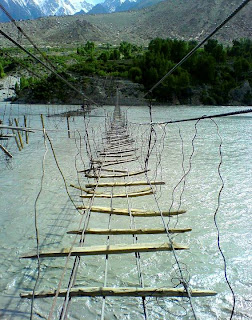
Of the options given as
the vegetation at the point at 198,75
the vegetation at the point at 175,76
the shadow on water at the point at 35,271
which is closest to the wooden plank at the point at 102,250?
the shadow on water at the point at 35,271

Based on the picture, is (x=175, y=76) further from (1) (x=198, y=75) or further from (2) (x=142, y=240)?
(2) (x=142, y=240)

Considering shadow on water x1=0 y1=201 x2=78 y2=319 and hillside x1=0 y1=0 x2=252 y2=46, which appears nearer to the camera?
shadow on water x1=0 y1=201 x2=78 y2=319

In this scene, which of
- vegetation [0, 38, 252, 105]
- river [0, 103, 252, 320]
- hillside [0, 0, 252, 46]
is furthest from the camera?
hillside [0, 0, 252, 46]

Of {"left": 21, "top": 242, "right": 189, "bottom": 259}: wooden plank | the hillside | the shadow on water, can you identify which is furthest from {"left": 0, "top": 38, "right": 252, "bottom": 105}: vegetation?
the hillside

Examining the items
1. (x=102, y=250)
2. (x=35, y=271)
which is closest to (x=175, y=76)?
(x=35, y=271)

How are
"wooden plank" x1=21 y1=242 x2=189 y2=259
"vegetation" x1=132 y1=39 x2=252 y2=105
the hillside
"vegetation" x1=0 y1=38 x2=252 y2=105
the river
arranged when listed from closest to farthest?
"wooden plank" x1=21 y1=242 x2=189 y2=259 → the river → "vegetation" x1=0 y1=38 x2=252 y2=105 → "vegetation" x1=132 y1=39 x2=252 y2=105 → the hillside

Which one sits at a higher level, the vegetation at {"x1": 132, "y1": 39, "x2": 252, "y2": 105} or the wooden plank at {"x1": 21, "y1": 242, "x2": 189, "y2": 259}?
the vegetation at {"x1": 132, "y1": 39, "x2": 252, "y2": 105}

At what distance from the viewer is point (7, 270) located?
3.40 m

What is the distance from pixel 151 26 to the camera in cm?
10900

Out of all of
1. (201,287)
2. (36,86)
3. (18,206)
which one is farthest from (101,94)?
(201,287)

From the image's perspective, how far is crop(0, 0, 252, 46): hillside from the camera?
98500 mm

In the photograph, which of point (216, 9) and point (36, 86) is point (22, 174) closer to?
point (36, 86)

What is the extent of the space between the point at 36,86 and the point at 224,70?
1089 inches

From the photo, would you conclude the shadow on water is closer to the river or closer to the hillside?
the river
